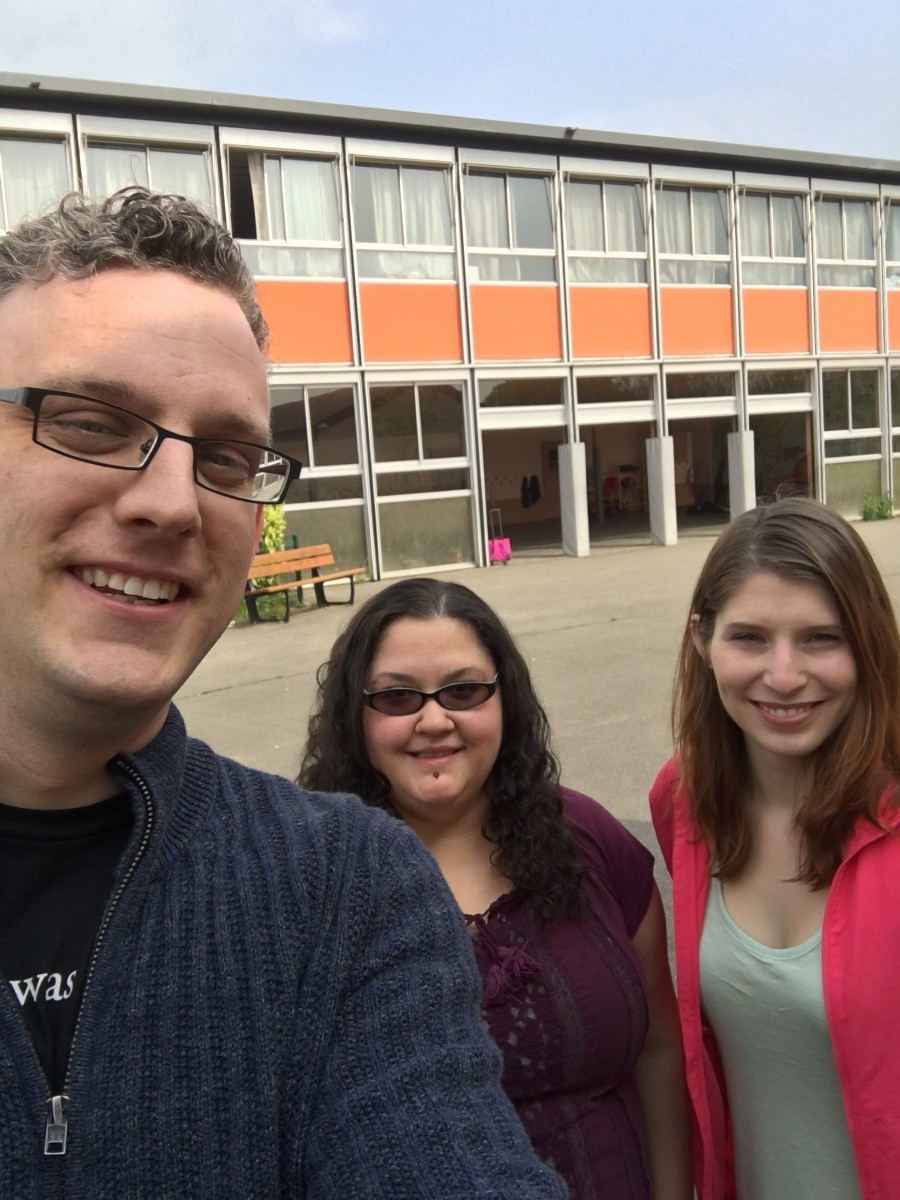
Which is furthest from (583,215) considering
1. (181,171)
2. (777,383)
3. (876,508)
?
(876,508)

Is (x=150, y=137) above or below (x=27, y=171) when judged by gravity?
above

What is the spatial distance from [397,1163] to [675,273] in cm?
1869

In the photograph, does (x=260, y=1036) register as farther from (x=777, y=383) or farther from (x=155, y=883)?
(x=777, y=383)

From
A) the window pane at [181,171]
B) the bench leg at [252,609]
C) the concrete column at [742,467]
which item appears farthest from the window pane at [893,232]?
the bench leg at [252,609]

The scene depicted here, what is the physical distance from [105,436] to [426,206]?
16.0 meters

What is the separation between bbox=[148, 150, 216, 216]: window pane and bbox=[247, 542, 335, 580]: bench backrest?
5.65m

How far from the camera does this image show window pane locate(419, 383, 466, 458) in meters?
15.9

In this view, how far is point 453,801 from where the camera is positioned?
2.02 m

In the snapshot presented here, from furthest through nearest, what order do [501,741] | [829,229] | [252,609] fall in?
1. [829,229]
2. [252,609]
3. [501,741]

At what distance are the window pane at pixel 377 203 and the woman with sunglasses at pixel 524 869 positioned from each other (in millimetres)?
14437

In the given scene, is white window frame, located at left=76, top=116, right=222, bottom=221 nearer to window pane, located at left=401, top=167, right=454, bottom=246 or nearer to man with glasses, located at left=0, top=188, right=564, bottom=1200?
window pane, located at left=401, top=167, right=454, bottom=246

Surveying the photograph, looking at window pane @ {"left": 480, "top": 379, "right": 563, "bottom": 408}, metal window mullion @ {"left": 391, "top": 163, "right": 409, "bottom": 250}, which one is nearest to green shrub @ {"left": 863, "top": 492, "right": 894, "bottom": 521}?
window pane @ {"left": 480, "top": 379, "right": 563, "bottom": 408}

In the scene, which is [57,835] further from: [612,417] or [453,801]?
[612,417]

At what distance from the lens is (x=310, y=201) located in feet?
48.6
